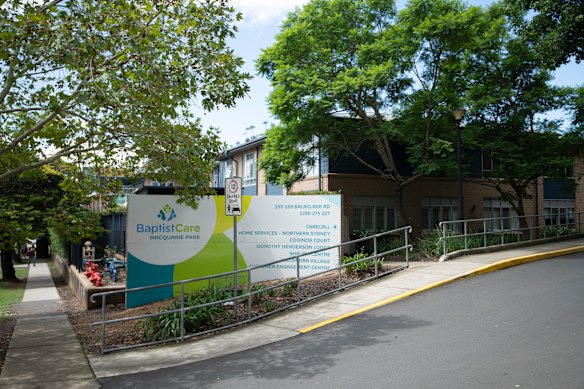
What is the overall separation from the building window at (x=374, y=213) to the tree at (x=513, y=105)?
537 centimetres

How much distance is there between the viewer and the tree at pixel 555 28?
17.3m

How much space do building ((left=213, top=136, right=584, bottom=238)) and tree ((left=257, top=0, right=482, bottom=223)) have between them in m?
2.59

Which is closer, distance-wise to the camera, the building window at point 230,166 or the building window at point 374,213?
the building window at point 374,213

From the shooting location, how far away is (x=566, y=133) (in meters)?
19.5

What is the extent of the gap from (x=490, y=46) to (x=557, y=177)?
18.9 ft

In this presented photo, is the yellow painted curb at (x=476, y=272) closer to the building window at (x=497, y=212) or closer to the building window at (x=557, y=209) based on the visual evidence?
the building window at (x=497, y=212)

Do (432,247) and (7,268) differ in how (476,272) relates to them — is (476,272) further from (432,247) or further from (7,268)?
(7,268)

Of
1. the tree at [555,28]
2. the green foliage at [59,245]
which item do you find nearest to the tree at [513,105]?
the tree at [555,28]

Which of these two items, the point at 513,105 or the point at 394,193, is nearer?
the point at 513,105

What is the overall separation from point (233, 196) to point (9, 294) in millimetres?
12666

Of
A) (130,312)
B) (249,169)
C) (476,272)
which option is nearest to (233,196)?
(130,312)

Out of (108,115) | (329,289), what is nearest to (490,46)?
(329,289)

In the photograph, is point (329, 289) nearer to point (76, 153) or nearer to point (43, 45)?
point (76, 153)

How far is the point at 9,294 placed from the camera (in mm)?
17391
